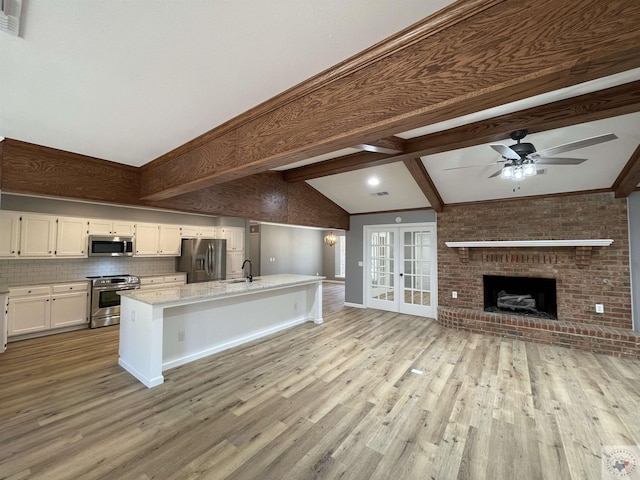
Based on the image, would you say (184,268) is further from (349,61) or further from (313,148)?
(349,61)

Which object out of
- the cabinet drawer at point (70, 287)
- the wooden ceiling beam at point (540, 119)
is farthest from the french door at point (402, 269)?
the cabinet drawer at point (70, 287)

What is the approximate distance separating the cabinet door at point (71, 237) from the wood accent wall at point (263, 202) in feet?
8.18

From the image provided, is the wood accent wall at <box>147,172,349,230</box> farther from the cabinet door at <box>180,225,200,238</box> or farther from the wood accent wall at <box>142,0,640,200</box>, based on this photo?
the cabinet door at <box>180,225,200,238</box>

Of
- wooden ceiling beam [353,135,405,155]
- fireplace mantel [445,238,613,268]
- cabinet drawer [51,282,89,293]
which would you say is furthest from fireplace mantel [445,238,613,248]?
cabinet drawer [51,282,89,293]

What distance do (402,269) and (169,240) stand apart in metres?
5.19

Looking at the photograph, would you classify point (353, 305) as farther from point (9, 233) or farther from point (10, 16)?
point (10, 16)

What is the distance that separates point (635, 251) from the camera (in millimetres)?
3943

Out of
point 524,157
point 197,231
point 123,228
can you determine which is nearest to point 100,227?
point 123,228

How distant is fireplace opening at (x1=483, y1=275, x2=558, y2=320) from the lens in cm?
455

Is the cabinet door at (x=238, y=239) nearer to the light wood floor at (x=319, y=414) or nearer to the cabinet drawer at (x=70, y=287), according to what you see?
the cabinet drawer at (x=70, y=287)

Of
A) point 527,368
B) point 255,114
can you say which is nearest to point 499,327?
point 527,368

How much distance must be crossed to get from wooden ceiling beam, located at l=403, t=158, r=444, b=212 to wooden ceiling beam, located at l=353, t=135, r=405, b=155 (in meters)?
0.34

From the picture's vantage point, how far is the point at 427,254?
5773 mm

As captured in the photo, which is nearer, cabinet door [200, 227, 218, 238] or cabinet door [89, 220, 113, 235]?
cabinet door [89, 220, 113, 235]
